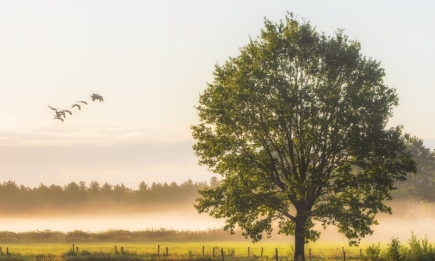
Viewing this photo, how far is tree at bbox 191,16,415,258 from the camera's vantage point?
Answer: 165ft

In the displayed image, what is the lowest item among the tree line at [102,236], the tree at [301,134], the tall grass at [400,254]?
the tall grass at [400,254]

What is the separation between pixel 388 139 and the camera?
167 feet

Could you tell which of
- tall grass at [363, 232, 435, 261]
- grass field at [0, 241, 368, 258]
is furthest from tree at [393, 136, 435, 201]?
tall grass at [363, 232, 435, 261]

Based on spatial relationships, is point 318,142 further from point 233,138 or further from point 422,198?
point 422,198

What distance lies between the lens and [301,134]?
51125mm

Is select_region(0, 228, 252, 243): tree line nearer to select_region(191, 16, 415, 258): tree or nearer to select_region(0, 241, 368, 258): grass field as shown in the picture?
select_region(0, 241, 368, 258): grass field

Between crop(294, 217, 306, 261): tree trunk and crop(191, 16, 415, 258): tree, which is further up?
crop(191, 16, 415, 258): tree

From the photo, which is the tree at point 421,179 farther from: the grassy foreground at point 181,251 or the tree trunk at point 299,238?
the tree trunk at point 299,238

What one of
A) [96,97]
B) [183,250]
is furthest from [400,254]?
[183,250]

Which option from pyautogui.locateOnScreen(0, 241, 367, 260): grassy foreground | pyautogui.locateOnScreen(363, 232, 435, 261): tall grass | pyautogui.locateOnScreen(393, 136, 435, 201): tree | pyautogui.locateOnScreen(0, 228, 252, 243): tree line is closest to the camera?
pyautogui.locateOnScreen(363, 232, 435, 261): tall grass

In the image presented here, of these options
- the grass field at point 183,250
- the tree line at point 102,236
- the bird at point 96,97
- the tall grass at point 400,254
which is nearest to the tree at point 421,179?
the tree line at point 102,236

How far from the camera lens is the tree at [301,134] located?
50281 millimetres

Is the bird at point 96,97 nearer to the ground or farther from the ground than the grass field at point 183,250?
farther from the ground

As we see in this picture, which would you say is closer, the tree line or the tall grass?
the tall grass
